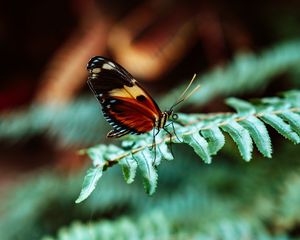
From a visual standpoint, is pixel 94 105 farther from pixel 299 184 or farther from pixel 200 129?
pixel 200 129

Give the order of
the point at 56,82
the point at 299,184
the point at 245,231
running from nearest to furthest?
the point at 245,231 → the point at 299,184 → the point at 56,82

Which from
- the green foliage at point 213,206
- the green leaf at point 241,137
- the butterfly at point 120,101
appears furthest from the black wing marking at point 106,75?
the green foliage at point 213,206

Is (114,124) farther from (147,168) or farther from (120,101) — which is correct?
(147,168)

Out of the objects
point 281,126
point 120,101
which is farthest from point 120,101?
point 281,126

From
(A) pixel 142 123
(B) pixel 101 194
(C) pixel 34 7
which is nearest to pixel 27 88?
(C) pixel 34 7

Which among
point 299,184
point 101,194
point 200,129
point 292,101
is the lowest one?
point 299,184

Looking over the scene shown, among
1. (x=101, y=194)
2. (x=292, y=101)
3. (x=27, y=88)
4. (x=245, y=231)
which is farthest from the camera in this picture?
(x=27, y=88)

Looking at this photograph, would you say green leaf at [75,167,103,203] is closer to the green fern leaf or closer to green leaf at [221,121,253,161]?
green leaf at [221,121,253,161]
